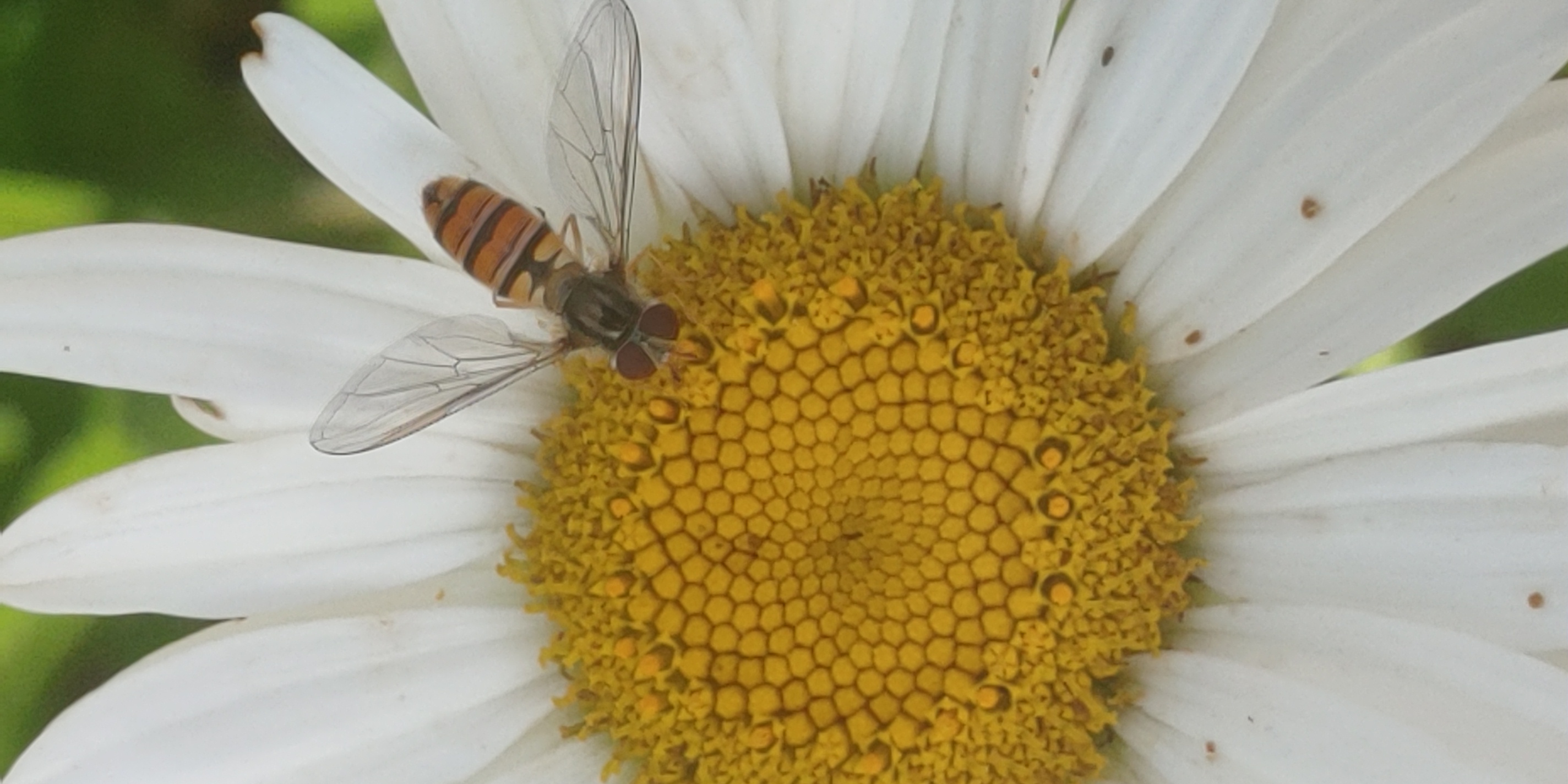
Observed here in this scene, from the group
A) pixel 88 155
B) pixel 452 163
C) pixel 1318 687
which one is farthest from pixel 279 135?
pixel 1318 687

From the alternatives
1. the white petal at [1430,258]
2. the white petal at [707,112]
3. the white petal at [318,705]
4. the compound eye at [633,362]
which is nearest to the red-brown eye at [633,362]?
the compound eye at [633,362]

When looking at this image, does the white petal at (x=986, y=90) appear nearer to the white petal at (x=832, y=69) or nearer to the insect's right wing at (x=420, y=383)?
the white petal at (x=832, y=69)

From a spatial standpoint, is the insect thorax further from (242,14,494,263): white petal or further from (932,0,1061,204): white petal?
(932,0,1061,204): white petal

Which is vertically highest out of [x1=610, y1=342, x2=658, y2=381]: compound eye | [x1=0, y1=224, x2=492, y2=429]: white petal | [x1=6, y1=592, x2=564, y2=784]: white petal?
[x1=610, y1=342, x2=658, y2=381]: compound eye

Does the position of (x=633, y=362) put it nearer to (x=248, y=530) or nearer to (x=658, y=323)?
(x=658, y=323)

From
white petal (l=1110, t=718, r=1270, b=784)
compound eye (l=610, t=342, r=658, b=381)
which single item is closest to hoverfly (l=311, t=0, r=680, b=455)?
compound eye (l=610, t=342, r=658, b=381)

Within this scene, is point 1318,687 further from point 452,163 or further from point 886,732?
point 452,163
